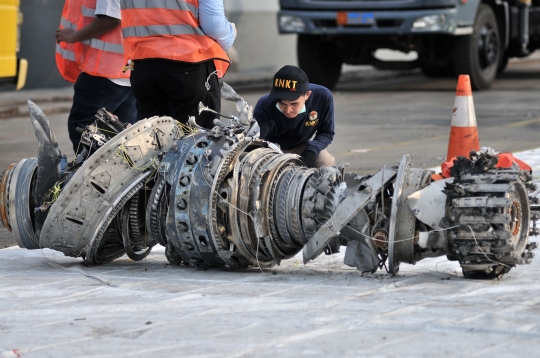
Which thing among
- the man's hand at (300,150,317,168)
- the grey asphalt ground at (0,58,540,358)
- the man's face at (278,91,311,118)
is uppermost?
the man's face at (278,91,311,118)

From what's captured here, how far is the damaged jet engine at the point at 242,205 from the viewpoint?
4262 mm

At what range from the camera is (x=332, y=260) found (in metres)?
4.96

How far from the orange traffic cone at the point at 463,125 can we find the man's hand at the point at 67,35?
8.95ft

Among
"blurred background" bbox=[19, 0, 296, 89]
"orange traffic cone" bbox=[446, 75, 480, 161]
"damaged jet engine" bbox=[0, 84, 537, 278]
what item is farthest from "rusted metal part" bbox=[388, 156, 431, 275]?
"blurred background" bbox=[19, 0, 296, 89]

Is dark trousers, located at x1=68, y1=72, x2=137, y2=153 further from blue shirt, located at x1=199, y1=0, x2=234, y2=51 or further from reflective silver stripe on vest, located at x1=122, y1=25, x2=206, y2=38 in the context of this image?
blue shirt, located at x1=199, y1=0, x2=234, y2=51

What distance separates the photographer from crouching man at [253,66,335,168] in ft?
18.5

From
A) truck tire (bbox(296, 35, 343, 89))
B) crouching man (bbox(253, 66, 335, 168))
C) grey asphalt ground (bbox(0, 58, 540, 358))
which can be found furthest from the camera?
truck tire (bbox(296, 35, 343, 89))

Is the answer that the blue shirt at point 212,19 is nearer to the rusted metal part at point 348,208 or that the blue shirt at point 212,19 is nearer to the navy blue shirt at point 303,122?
the navy blue shirt at point 303,122

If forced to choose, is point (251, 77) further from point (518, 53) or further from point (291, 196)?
point (291, 196)

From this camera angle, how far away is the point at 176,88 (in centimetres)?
557

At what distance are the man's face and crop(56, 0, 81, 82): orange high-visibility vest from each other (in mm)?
1592

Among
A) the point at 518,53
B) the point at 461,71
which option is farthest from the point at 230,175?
the point at 518,53

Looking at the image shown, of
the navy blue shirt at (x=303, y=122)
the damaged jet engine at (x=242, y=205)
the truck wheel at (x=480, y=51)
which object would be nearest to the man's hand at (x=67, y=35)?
the navy blue shirt at (x=303, y=122)

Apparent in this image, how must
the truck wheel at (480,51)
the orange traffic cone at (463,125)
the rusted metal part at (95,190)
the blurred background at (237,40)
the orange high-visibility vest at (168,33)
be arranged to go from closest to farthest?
1. the rusted metal part at (95,190)
2. the orange high-visibility vest at (168,33)
3. the orange traffic cone at (463,125)
4. the truck wheel at (480,51)
5. the blurred background at (237,40)
